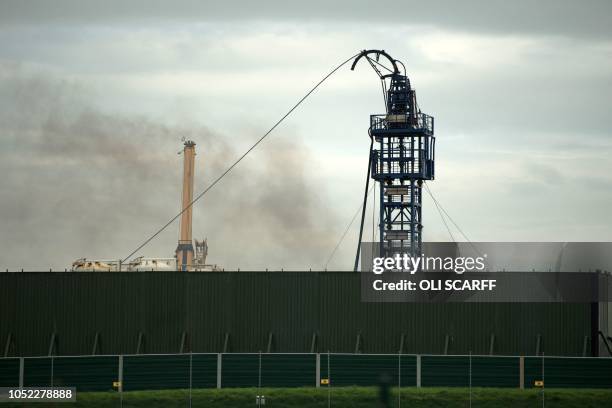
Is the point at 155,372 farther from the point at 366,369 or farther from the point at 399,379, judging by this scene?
the point at 399,379

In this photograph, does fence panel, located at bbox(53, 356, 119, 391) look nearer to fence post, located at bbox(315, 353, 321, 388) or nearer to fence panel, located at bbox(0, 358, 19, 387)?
fence panel, located at bbox(0, 358, 19, 387)

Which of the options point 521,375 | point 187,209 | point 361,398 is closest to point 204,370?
point 361,398

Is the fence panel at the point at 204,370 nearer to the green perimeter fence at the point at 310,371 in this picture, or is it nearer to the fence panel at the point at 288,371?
the green perimeter fence at the point at 310,371

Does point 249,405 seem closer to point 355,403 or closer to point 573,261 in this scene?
point 355,403

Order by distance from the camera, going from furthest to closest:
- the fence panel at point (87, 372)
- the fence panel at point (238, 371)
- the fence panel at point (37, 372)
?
1. the fence panel at point (238, 371)
2. the fence panel at point (87, 372)
3. the fence panel at point (37, 372)

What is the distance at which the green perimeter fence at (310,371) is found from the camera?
167 ft

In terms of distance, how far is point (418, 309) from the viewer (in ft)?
200

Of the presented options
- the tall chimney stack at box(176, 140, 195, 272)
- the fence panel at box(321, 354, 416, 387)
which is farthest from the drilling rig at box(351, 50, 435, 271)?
the tall chimney stack at box(176, 140, 195, 272)

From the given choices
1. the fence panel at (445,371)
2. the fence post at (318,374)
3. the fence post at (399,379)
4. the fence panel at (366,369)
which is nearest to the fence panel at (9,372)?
the fence post at (318,374)

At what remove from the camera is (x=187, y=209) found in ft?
480

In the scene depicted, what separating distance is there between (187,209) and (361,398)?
97729 millimetres

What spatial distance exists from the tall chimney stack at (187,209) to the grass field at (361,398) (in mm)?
92096

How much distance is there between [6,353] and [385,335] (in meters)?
23.5

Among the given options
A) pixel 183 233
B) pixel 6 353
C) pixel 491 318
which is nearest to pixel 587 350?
pixel 491 318
